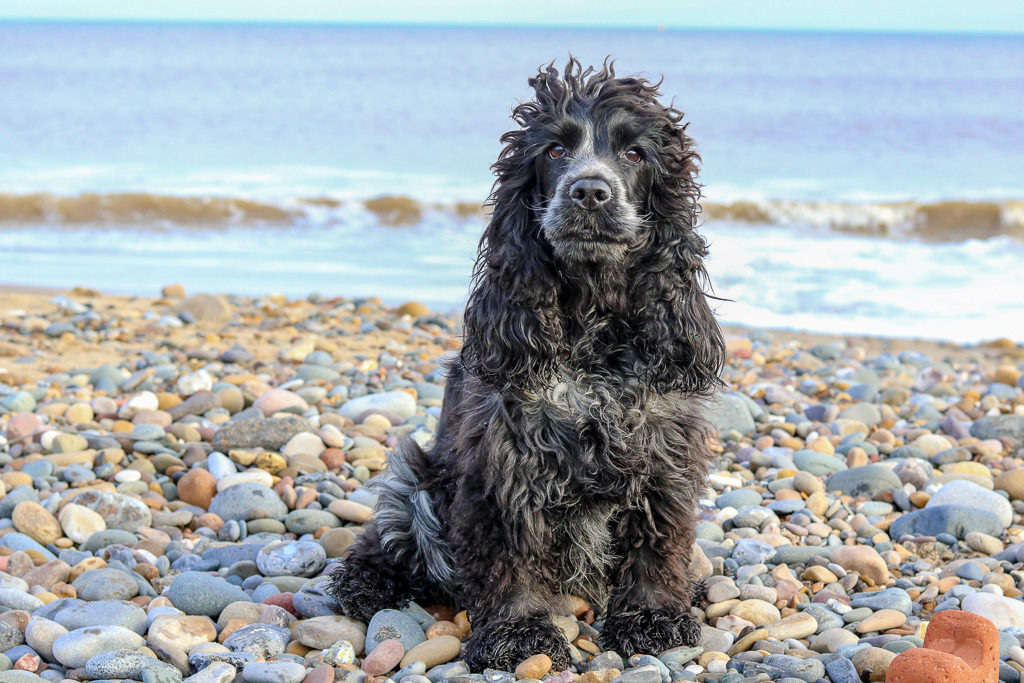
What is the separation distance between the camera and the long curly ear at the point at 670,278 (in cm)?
371

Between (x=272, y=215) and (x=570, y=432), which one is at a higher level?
(x=272, y=215)

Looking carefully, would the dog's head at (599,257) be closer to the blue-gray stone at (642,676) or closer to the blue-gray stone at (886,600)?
the blue-gray stone at (642,676)

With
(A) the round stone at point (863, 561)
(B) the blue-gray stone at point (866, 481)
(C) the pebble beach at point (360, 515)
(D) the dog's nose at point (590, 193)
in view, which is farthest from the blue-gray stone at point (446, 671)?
(B) the blue-gray stone at point (866, 481)

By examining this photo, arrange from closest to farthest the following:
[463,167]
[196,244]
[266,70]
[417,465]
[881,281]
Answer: [417,465] < [881,281] < [196,244] < [463,167] < [266,70]

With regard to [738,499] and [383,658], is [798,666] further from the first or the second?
[738,499]

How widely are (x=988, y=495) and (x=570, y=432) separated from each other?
2.63 meters

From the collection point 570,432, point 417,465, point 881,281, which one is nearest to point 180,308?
point 417,465

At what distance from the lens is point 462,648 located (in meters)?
3.94

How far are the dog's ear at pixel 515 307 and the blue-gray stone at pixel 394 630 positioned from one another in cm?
106

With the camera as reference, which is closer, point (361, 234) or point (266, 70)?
point (361, 234)

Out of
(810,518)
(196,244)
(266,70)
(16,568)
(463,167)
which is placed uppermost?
(266,70)

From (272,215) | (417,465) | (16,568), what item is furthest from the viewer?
(272,215)

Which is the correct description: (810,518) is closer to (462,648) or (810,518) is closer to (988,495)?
(988,495)

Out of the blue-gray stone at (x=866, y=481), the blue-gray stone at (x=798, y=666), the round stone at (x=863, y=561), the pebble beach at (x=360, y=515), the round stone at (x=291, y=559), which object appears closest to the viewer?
the blue-gray stone at (x=798, y=666)
